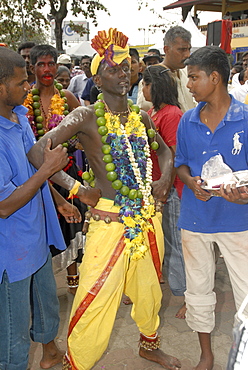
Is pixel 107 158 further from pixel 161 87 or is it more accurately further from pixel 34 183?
pixel 161 87

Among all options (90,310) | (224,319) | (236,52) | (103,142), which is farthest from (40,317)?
(236,52)

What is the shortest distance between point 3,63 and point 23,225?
36.0 inches

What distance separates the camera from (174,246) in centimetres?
396

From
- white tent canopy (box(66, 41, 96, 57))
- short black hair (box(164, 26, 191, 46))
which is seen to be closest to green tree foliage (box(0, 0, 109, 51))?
white tent canopy (box(66, 41, 96, 57))

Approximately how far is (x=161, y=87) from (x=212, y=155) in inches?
48.9

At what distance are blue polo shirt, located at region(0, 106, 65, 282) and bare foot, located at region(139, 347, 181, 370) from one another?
1.22m

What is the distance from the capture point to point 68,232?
13.5 ft

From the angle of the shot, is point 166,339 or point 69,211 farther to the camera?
point 166,339

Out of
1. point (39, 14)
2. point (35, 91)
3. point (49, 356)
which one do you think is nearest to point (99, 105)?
point (35, 91)

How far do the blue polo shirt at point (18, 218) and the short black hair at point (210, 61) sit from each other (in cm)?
120

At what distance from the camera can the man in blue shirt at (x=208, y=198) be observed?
2668 millimetres

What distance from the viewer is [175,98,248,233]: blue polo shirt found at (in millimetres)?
2656

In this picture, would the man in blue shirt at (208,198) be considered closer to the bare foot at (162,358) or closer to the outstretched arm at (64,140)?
the bare foot at (162,358)

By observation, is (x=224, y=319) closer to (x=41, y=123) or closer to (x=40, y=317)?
(x=40, y=317)
